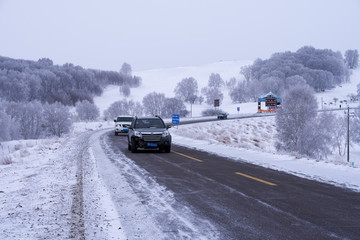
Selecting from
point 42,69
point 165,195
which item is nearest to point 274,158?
point 165,195

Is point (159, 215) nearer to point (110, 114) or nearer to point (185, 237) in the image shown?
point (185, 237)

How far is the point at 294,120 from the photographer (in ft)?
168

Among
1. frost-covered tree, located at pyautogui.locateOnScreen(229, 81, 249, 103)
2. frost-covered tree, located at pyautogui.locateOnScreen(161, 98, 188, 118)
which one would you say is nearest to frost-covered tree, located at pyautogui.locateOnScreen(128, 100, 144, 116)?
frost-covered tree, located at pyautogui.locateOnScreen(161, 98, 188, 118)

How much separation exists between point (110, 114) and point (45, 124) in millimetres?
47166

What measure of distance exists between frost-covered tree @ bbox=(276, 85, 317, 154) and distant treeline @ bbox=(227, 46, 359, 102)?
6810cm

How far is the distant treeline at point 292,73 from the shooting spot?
417 feet

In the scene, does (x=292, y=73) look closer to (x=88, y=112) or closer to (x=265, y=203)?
(x=88, y=112)

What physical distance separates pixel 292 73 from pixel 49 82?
103359 millimetres

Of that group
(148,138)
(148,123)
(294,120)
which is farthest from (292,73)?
(148,138)

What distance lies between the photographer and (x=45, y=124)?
67.4 metres

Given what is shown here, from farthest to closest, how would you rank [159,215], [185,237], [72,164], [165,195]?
[72,164]
[165,195]
[159,215]
[185,237]

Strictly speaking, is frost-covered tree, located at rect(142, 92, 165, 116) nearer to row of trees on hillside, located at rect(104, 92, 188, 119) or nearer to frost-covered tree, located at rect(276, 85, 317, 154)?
row of trees on hillside, located at rect(104, 92, 188, 119)

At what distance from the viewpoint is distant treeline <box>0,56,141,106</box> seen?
95.2 metres

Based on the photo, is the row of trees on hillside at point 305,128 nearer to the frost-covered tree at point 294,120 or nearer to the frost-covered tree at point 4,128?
the frost-covered tree at point 294,120
